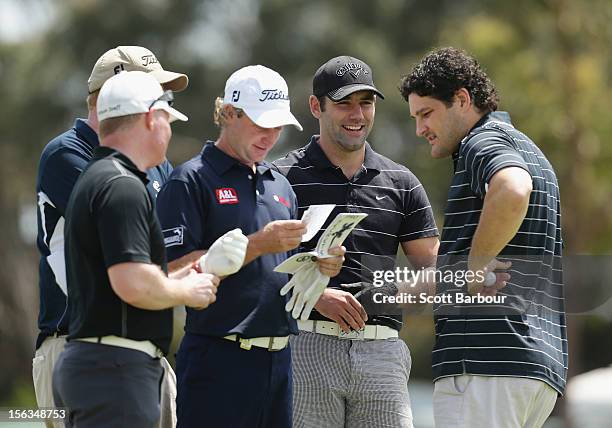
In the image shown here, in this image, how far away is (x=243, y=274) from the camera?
5.62m

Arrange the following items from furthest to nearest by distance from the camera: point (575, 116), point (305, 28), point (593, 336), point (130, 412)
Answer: point (305, 28)
point (593, 336)
point (575, 116)
point (130, 412)

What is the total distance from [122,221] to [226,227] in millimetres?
1147

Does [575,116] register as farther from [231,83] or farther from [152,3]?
[231,83]

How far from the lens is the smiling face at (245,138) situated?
5.78 m

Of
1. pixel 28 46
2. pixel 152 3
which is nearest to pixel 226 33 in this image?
pixel 152 3

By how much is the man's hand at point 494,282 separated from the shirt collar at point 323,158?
53.6 inches

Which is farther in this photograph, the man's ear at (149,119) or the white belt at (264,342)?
the white belt at (264,342)

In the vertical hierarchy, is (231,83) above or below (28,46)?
below

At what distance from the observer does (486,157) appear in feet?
17.5

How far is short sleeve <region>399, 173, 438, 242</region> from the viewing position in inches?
257

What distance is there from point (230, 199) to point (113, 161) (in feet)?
3.51

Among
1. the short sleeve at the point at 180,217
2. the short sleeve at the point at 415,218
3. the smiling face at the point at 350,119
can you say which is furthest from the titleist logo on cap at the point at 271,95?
the short sleeve at the point at 415,218
